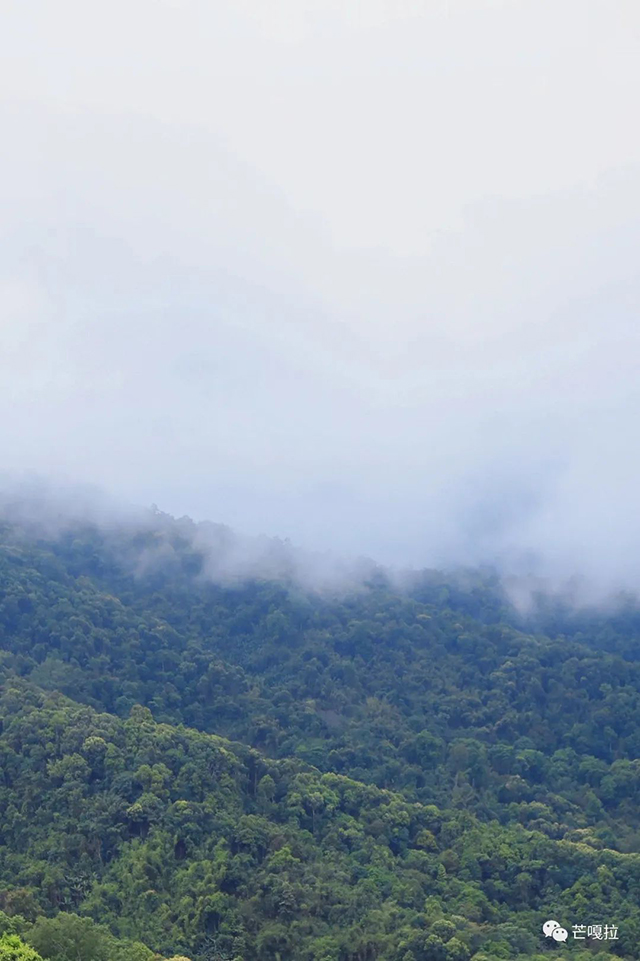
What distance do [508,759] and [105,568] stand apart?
43.2 metres

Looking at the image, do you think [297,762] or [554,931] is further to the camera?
[297,762]

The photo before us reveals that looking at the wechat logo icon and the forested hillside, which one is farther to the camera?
the forested hillside

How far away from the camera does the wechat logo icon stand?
170ft

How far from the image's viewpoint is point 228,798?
60344mm

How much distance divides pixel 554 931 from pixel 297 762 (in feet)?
65.4

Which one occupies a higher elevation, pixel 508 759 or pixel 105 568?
pixel 105 568

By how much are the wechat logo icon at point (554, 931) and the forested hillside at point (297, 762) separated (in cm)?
52

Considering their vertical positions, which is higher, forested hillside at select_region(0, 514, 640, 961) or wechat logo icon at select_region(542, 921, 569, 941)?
forested hillside at select_region(0, 514, 640, 961)

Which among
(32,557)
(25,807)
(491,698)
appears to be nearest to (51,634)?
(32,557)

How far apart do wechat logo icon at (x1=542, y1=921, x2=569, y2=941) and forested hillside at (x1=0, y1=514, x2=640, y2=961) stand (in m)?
0.52

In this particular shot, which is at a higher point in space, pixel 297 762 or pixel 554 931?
pixel 297 762

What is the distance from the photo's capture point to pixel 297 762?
66500 mm

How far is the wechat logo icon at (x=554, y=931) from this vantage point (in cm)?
5182

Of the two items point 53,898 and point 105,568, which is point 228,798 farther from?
point 105,568
